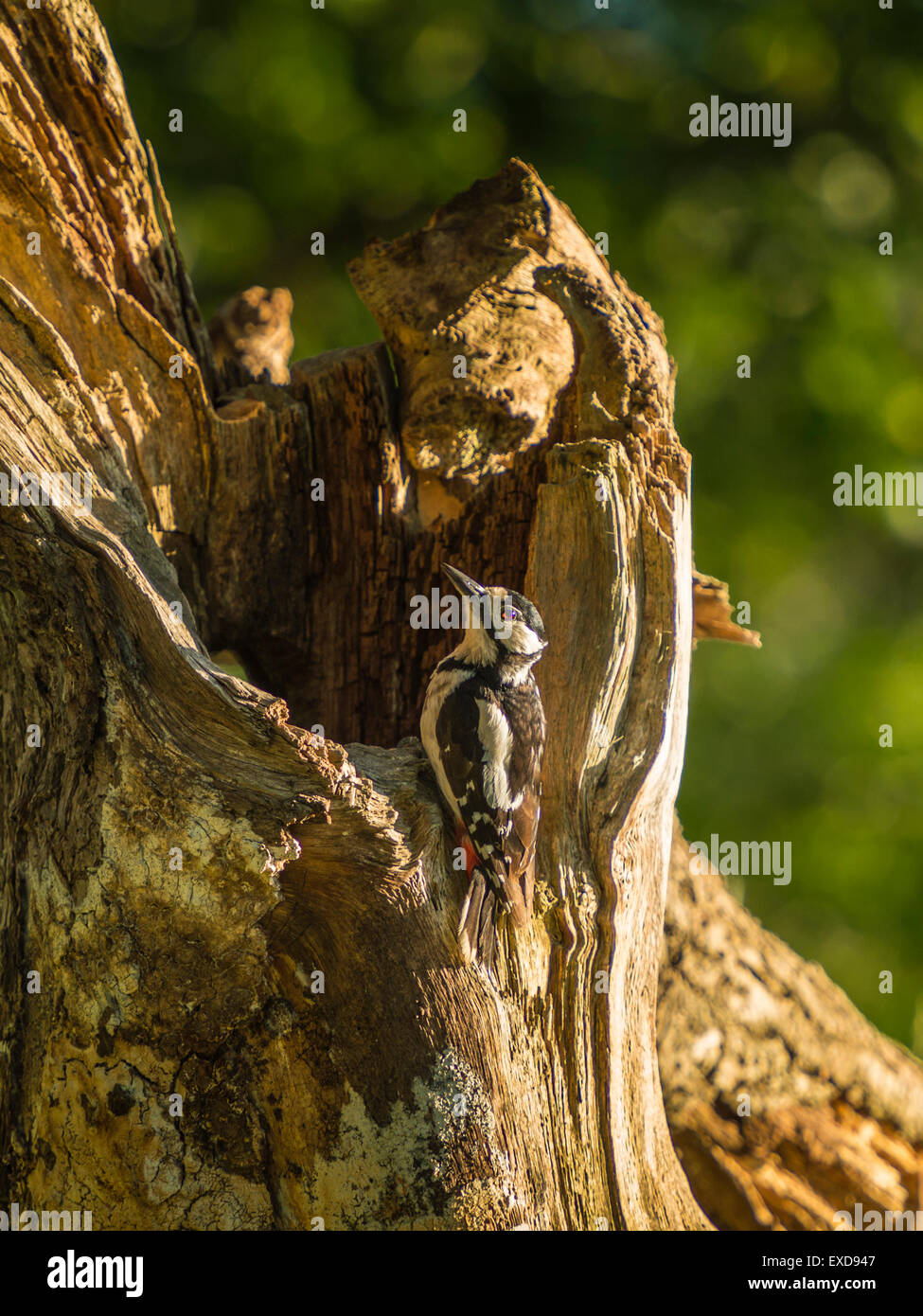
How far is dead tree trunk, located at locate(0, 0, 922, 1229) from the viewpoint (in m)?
2.41

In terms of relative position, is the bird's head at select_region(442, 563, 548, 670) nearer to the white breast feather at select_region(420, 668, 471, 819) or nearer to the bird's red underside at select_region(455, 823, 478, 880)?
the white breast feather at select_region(420, 668, 471, 819)

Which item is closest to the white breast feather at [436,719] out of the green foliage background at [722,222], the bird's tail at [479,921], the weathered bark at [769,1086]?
the bird's tail at [479,921]

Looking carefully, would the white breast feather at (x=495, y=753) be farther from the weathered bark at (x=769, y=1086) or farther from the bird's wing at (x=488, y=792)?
the weathered bark at (x=769, y=1086)

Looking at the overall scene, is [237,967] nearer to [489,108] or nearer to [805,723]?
[805,723]

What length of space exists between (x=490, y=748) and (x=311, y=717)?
3.53ft

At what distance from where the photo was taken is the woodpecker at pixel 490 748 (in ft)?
8.75

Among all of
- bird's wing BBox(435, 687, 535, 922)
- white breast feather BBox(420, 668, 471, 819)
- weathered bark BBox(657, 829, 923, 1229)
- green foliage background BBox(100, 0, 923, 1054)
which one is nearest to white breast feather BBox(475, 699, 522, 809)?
bird's wing BBox(435, 687, 535, 922)

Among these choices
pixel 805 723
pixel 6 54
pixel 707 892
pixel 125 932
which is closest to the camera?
pixel 125 932

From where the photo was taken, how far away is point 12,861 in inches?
98.9

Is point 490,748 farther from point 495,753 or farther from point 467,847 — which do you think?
point 467,847

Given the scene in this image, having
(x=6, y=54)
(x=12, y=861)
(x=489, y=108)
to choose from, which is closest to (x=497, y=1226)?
(x=12, y=861)

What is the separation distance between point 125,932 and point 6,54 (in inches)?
94.9

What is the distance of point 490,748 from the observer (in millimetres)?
2752

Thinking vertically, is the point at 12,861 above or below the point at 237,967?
above
